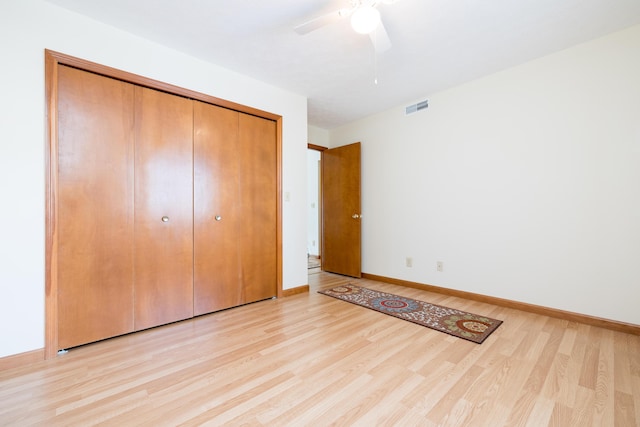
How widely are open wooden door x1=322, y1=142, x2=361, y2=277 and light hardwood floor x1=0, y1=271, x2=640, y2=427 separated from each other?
193 cm

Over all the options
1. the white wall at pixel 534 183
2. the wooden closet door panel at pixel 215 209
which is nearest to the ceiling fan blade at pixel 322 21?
the wooden closet door panel at pixel 215 209

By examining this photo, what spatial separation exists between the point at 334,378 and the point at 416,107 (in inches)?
130

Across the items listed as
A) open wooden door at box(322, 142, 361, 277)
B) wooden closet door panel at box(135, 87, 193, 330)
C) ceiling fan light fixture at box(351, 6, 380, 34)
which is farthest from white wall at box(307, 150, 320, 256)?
ceiling fan light fixture at box(351, 6, 380, 34)

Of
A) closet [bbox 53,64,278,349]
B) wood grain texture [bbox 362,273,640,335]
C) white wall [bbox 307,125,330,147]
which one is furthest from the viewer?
white wall [bbox 307,125,330,147]

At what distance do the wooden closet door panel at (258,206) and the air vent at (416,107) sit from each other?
1.84 m

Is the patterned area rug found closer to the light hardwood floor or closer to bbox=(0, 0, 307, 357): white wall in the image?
the light hardwood floor

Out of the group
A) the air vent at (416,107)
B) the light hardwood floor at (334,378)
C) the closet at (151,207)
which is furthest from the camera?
the air vent at (416,107)

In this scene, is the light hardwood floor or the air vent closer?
the light hardwood floor

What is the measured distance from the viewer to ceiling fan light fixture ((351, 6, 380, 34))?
1.62 m

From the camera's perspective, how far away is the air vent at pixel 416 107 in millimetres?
3467

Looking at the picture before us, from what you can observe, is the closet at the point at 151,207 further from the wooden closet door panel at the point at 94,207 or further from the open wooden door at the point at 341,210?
the open wooden door at the point at 341,210

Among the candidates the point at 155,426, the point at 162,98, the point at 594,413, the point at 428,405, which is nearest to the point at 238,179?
the point at 162,98

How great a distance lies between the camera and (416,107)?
140 inches

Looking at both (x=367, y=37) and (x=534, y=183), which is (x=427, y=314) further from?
(x=367, y=37)
